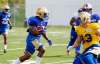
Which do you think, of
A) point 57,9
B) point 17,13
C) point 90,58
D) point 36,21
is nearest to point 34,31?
point 36,21

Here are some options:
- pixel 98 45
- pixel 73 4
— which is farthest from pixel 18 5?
pixel 98 45

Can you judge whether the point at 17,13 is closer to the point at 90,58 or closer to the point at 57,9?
the point at 57,9

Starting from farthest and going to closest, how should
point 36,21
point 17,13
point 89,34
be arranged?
point 17,13, point 36,21, point 89,34

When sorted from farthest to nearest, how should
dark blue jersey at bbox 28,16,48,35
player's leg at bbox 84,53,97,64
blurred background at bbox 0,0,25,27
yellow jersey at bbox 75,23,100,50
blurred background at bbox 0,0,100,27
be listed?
1. blurred background at bbox 0,0,100,27
2. blurred background at bbox 0,0,25,27
3. dark blue jersey at bbox 28,16,48,35
4. yellow jersey at bbox 75,23,100,50
5. player's leg at bbox 84,53,97,64

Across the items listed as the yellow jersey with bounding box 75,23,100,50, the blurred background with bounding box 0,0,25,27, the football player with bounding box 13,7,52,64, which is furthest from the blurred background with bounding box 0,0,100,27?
the yellow jersey with bounding box 75,23,100,50

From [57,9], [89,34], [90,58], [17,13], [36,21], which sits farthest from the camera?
[17,13]

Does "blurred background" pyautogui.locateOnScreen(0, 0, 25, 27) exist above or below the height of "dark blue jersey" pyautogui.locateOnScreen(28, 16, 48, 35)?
below

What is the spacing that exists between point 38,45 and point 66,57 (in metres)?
3.12

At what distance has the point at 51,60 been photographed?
43.6ft

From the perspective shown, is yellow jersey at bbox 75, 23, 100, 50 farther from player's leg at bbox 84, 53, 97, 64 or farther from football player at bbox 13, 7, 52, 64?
football player at bbox 13, 7, 52, 64

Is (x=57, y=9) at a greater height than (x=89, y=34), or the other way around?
(x=89, y=34)

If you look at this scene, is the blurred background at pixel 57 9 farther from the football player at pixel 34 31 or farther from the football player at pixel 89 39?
the football player at pixel 89 39

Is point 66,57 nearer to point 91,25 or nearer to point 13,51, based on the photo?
point 13,51

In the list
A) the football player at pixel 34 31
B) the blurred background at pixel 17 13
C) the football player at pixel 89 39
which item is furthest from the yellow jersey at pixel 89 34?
the blurred background at pixel 17 13
